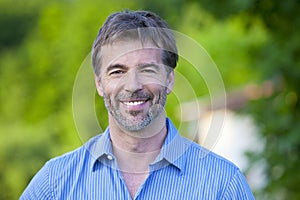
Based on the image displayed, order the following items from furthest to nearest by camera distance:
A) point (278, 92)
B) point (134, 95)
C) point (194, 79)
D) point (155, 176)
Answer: point (194, 79) → point (278, 92) → point (155, 176) → point (134, 95)

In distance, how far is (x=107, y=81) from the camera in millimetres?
3576

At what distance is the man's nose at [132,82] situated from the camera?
3506mm

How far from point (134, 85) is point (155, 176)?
39 centimetres

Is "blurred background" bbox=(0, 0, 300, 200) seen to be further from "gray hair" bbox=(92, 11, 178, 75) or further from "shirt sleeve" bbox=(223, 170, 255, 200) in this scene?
"shirt sleeve" bbox=(223, 170, 255, 200)

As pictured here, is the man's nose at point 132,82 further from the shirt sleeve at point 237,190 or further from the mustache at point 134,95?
the shirt sleeve at point 237,190

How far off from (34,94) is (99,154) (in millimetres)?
43186

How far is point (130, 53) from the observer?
3.55m

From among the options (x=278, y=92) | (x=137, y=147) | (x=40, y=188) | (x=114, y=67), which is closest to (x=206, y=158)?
(x=137, y=147)

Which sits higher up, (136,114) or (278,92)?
(136,114)

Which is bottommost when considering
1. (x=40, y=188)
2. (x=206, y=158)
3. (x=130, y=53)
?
(x=40, y=188)

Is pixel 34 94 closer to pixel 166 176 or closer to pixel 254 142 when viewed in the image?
pixel 254 142

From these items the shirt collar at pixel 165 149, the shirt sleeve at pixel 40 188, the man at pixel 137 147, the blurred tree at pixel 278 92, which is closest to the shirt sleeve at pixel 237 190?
the man at pixel 137 147

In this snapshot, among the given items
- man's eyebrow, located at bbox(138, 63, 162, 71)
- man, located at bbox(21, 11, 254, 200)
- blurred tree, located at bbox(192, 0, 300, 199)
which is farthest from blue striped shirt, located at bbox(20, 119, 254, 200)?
blurred tree, located at bbox(192, 0, 300, 199)

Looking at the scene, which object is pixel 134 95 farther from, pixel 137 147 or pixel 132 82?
pixel 137 147
